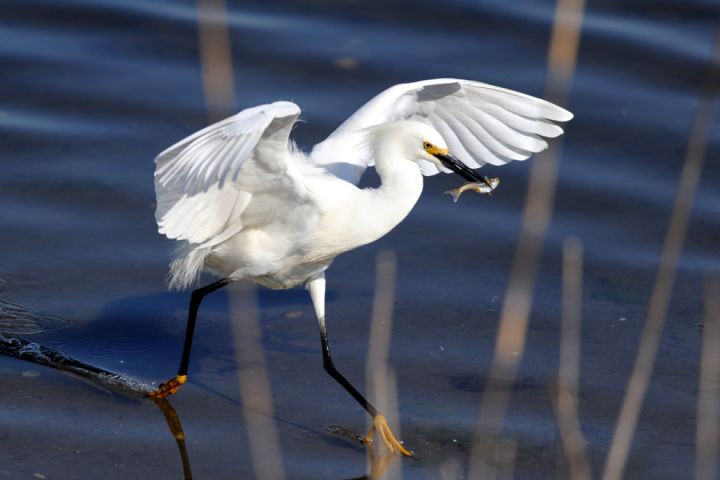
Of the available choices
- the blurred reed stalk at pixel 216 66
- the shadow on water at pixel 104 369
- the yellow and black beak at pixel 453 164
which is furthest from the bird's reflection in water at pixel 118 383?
the blurred reed stalk at pixel 216 66

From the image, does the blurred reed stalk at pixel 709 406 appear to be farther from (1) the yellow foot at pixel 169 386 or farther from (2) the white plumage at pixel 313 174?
(1) the yellow foot at pixel 169 386

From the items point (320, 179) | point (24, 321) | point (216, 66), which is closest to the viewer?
point (216, 66)

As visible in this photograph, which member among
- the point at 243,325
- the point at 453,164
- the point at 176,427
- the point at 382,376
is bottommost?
the point at 176,427

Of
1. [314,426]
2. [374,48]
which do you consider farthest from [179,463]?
[374,48]

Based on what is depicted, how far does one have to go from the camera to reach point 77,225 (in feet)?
22.6

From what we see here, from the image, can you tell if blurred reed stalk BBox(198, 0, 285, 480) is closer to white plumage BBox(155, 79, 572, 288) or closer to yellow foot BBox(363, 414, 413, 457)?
white plumage BBox(155, 79, 572, 288)

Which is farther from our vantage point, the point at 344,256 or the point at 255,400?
the point at 344,256

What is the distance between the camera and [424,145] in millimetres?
4938

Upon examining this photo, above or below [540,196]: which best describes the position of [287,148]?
below

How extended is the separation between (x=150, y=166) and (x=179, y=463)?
2.87 m

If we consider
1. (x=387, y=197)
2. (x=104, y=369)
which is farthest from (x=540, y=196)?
(x=104, y=369)

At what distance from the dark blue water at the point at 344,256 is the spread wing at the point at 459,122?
3.05 feet

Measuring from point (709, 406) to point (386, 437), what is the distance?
1.40m

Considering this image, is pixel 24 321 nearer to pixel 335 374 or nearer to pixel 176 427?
pixel 176 427
